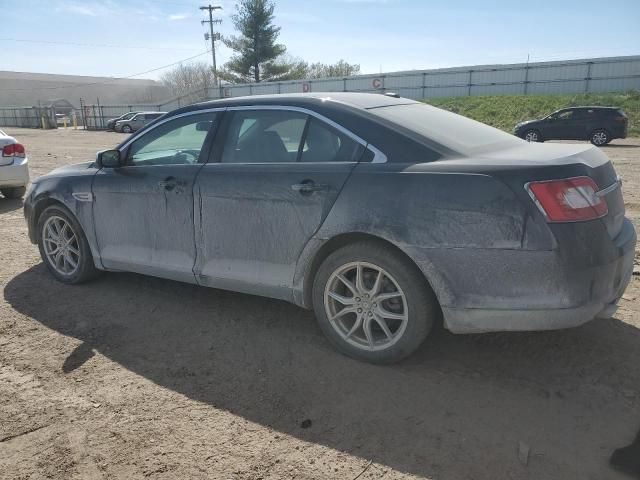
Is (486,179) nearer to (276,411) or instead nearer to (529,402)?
(529,402)

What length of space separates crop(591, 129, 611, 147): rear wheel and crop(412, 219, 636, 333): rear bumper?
65.0ft

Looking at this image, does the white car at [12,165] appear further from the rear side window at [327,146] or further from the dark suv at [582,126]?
the dark suv at [582,126]

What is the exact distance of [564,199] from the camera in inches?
106

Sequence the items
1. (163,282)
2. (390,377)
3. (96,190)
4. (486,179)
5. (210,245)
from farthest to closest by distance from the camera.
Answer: (163,282) < (96,190) < (210,245) < (390,377) < (486,179)

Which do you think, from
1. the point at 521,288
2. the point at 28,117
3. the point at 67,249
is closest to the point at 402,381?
the point at 521,288

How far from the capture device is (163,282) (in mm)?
4848

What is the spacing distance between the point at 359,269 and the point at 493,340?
3.64 feet

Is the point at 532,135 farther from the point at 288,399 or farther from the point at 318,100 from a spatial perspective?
the point at 288,399

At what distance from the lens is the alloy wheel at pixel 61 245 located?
4746 millimetres

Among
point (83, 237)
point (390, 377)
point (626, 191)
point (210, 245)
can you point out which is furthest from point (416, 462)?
point (626, 191)

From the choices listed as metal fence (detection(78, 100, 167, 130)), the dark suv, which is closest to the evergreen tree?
metal fence (detection(78, 100, 167, 130))

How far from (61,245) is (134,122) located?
35468 millimetres

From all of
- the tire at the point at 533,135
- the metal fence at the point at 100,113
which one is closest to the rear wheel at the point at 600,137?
the tire at the point at 533,135

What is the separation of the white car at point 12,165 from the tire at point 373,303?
7.45 metres
